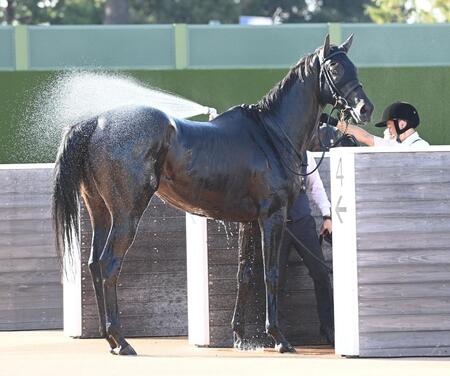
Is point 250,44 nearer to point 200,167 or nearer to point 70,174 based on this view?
point 200,167

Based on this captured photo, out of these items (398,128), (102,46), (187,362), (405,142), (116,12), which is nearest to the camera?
(187,362)

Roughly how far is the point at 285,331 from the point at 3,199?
2949 millimetres

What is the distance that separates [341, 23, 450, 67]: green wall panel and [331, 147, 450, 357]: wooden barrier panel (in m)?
11.2

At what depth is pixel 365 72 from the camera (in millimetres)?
19844

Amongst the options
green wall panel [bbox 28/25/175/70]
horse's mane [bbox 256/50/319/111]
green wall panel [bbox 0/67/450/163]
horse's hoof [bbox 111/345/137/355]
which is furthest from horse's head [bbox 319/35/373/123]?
green wall panel [bbox 28/25/175/70]

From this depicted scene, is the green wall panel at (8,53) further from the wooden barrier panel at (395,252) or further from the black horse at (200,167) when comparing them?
the wooden barrier panel at (395,252)

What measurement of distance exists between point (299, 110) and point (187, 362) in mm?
2027

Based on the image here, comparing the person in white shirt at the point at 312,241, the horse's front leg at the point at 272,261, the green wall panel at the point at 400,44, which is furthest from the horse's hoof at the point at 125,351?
the green wall panel at the point at 400,44

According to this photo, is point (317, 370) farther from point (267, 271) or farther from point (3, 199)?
point (3, 199)

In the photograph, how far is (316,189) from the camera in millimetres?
9961

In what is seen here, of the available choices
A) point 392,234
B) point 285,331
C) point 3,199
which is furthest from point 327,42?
point 3,199

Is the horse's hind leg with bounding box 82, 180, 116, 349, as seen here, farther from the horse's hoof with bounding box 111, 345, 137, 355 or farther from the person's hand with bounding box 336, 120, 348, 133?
the person's hand with bounding box 336, 120, 348, 133

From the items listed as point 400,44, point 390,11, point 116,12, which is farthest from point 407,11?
point 400,44

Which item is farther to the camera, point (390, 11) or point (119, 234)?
point (390, 11)
